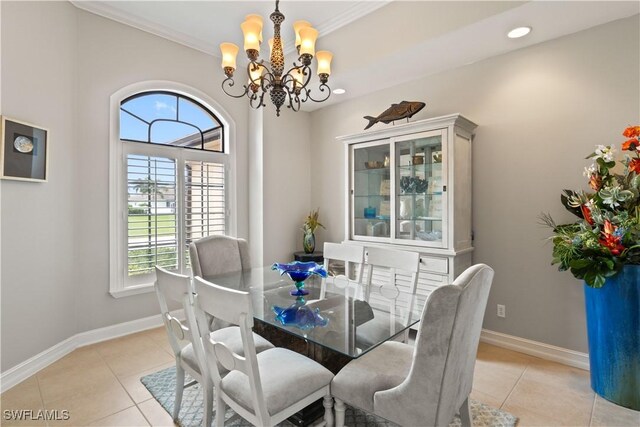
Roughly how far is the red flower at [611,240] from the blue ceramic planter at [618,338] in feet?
0.46

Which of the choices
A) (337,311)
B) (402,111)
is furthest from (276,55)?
(337,311)

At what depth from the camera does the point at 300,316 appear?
1.78m

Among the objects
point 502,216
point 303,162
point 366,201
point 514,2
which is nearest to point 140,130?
point 303,162

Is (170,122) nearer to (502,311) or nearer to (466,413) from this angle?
(466,413)

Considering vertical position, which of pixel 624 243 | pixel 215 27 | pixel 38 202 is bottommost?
pixel 624 243

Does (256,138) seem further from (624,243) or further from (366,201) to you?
(624,243)

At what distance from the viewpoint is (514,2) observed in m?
2.19

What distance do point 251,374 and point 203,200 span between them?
111 inches

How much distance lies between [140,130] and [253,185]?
4.54ft

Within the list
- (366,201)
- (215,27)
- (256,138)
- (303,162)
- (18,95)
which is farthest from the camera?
(303,162)

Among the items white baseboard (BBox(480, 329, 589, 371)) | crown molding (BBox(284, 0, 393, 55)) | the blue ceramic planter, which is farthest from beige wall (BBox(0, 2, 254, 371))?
the blue ceramic planter

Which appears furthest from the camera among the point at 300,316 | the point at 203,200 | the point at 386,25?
the point at 203,200

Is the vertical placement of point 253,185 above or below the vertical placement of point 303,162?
below

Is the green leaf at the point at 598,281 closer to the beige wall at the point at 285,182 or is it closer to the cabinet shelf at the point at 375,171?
the cabinet shelf at the point at 375,171
